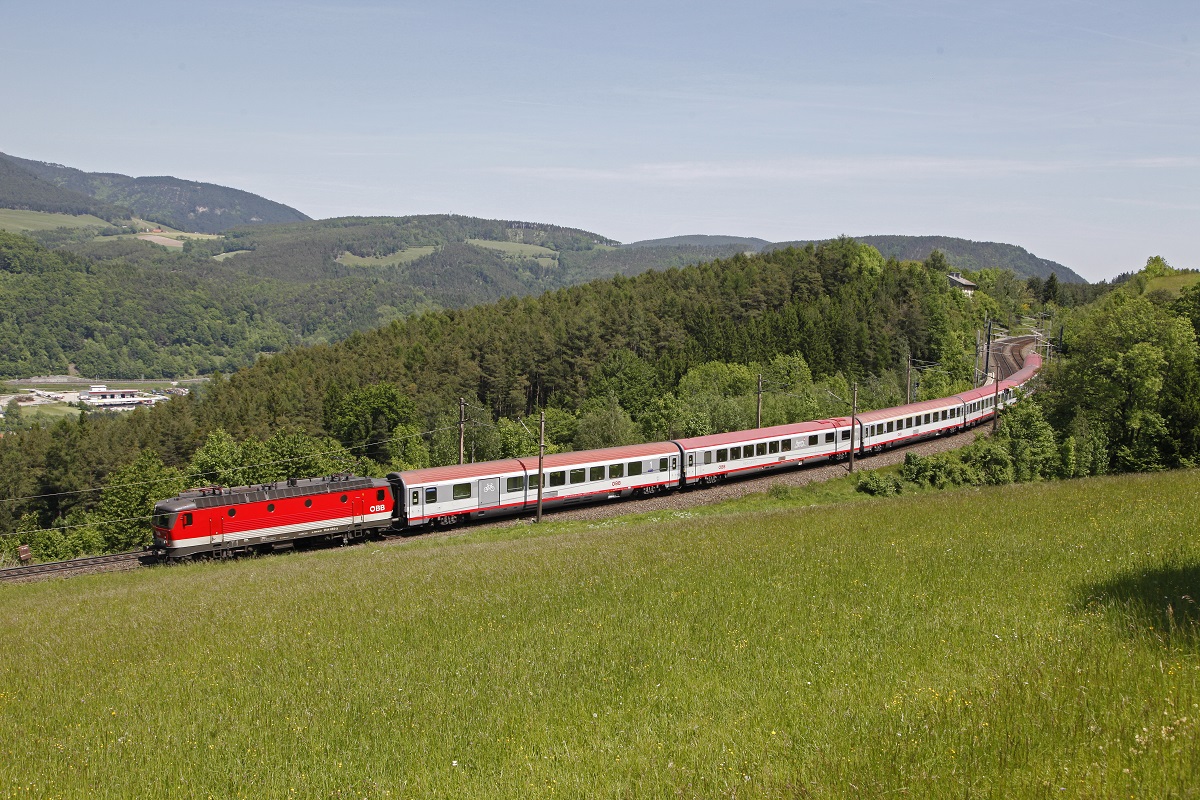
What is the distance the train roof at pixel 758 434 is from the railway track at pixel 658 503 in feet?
8.11

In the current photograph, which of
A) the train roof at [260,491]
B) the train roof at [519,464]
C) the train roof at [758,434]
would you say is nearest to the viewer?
the train roof at [260,491]

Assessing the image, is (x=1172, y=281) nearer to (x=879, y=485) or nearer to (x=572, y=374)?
(x=572, y=374)

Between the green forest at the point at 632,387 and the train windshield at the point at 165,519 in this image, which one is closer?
the train windshield at the point at 165,519

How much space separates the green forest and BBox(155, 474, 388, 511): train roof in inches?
815

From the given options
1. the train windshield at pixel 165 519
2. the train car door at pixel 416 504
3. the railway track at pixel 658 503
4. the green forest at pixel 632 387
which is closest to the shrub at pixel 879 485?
the green forest at pixel 632 387

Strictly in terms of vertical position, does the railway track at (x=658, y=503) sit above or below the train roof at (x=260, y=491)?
below

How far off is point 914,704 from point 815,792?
2.62 m

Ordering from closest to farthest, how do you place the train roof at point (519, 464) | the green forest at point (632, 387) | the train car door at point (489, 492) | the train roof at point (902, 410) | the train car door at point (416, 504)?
the train car door at point (416, 504), the train roof at point (519, 464), the train car door at point (489, 492), the green forest at point (632, 387), the train roof at point (902, 410)

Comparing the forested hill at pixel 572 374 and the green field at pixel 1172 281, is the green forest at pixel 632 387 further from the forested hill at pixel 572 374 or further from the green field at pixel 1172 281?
the green field at pixel 1172 281

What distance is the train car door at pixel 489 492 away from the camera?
40.0 metres

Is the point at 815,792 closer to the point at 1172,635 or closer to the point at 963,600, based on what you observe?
the point at 1172,635

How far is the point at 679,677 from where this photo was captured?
1215 cm

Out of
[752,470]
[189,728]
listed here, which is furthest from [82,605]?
[752,470]

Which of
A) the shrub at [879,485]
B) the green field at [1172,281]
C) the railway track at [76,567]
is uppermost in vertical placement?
the green field at [1172,281]
